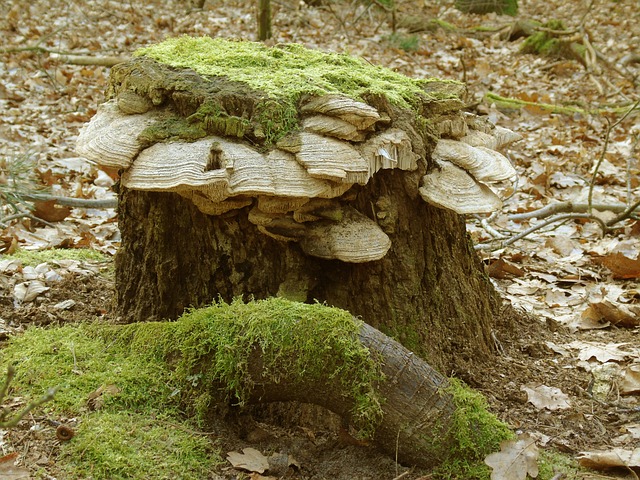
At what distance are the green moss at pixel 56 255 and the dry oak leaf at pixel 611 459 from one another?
11.5 ft

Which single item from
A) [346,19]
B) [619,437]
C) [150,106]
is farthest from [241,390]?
[346,19]

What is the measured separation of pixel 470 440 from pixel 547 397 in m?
0.97

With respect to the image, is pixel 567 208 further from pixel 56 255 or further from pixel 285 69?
pixel 56 255

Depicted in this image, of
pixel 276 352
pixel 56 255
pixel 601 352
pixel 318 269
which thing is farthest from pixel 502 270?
pixel 56 255

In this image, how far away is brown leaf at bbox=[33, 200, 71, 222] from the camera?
5.73m

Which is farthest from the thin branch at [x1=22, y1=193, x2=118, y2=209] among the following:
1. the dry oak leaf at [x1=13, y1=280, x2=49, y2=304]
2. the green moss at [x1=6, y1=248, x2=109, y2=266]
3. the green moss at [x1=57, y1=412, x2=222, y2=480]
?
the green moss at [x1=57, y1=412, x2=222, y2=480]

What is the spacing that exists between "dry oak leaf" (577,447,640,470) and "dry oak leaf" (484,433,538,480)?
267 mm

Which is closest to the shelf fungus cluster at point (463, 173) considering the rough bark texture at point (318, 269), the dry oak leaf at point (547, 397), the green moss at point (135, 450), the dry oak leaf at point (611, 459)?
the rough bark texture at point (318, 269)

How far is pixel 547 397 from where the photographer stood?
3.41 m

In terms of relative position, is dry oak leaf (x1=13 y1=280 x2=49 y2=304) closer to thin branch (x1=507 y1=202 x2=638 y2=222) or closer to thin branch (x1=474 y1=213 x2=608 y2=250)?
thin branch (x1=474 y1=213 x2=608 y2=250)

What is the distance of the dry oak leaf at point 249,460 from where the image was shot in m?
2.57

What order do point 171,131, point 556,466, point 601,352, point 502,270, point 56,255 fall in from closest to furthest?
point 556,466 < point 171,131 < point 601,352 < point 56,255 < point 502,270

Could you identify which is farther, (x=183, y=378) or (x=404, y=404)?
(x=183, y=378)

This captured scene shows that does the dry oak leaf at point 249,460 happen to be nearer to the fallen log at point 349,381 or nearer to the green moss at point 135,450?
the green moss at point 135,450
